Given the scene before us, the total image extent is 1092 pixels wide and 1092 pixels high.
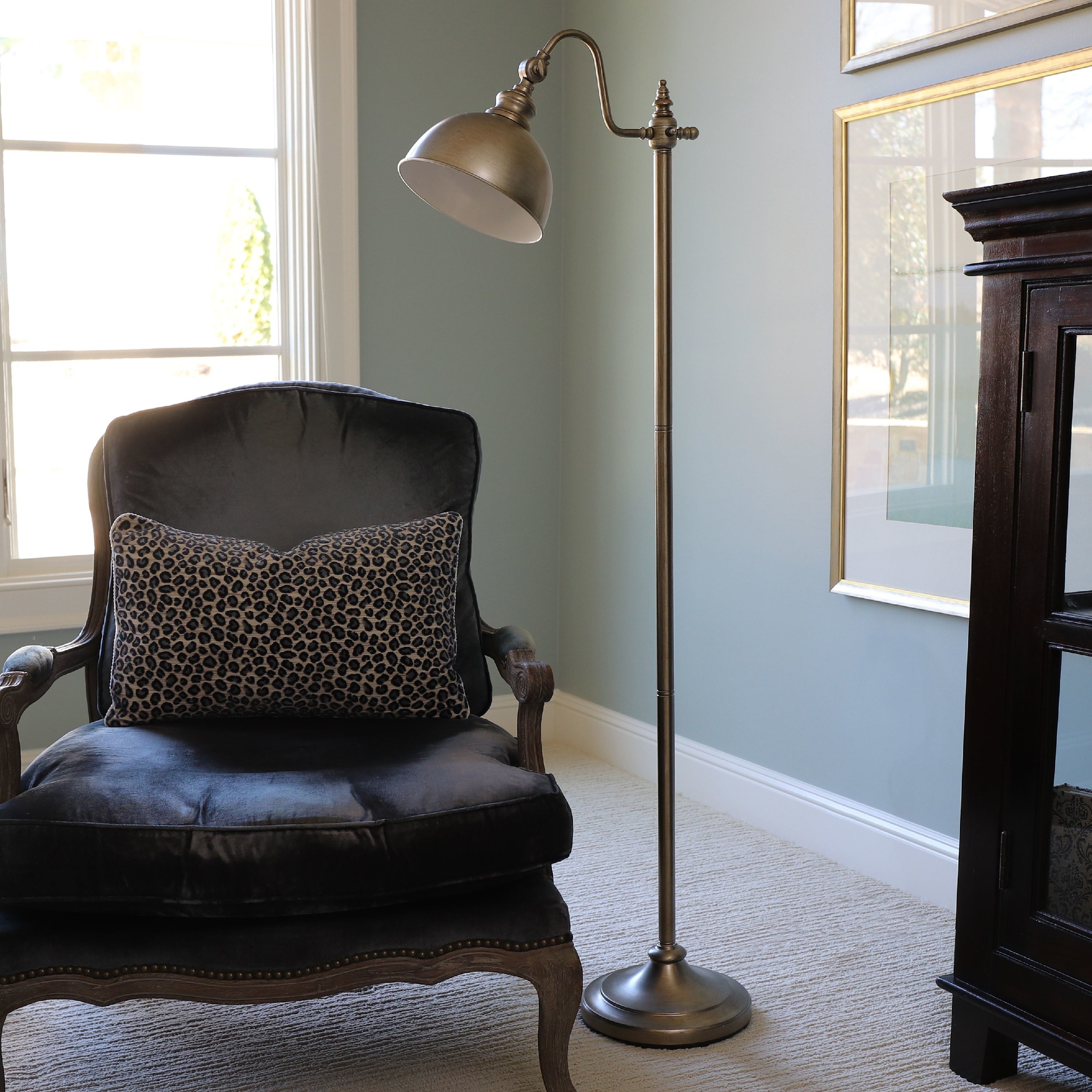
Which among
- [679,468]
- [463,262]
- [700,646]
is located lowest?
[700,646]

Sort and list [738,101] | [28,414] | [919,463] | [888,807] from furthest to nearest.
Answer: [28,414], [738,101], [888,807], [919,463]

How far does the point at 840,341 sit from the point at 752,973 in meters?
1.31

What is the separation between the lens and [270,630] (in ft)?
6.79

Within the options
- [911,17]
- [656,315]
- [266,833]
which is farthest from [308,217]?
[266,833]

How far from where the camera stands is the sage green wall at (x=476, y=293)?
11.2 feet

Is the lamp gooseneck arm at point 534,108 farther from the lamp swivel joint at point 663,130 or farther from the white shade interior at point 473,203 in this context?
the white shade interior at point 473,203

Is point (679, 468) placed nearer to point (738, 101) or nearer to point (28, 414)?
point (738, 101)

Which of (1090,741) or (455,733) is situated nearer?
(1090,741)

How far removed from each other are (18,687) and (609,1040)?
109 cm

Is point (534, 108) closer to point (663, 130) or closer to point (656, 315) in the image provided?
point (663, 130)

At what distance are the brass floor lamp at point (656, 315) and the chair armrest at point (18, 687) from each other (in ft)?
3.19

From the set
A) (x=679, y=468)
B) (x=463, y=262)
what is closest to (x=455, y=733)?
(x=679, y=468)

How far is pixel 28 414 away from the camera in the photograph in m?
3.17

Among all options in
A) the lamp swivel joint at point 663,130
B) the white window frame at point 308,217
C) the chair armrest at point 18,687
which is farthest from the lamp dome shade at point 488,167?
the white window frame at point 308,217
